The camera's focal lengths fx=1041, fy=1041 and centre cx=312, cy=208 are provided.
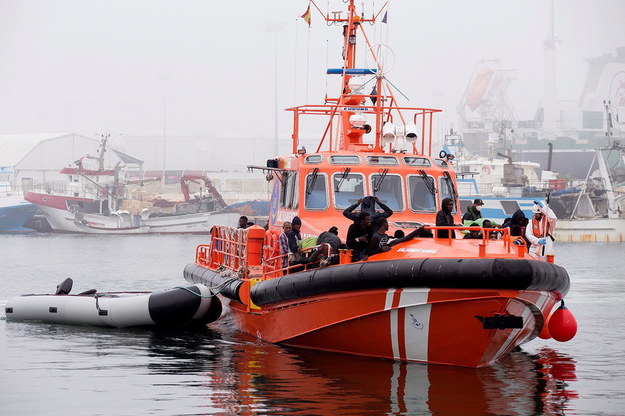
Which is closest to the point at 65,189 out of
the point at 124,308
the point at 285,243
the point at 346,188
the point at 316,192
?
the point at 124,308

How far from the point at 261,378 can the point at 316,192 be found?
3083 millimetres

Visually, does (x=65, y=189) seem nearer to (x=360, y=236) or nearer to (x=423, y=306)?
(x=360, y=236)

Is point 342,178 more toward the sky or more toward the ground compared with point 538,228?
more toward the sky

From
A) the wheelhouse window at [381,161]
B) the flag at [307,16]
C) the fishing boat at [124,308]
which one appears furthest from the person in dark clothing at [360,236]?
the flag at [307,16]

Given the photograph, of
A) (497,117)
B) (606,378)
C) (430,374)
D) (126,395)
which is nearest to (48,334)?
(126,395)

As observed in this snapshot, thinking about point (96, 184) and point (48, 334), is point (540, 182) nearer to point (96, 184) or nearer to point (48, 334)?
point (96, 184)

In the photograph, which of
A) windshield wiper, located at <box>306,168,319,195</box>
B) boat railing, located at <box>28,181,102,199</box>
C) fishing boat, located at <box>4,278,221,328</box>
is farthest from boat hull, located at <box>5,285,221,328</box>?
boat railing, located at <box>28,181,102,199</box>

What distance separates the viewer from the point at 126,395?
10.4m

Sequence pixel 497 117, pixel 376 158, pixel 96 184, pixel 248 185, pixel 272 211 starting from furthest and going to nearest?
1. pixel 497 117
2. pixel 248 185
3. pixel 96 184
4. pixel 272 211
5. pixel 376 158

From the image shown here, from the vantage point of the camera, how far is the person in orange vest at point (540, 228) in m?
12.0

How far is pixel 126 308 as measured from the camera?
15.4m

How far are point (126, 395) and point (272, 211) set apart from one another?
5423 mm

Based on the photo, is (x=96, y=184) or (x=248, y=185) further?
(x=248, y=185)

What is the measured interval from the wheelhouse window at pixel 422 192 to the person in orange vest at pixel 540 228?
5.78 feet
